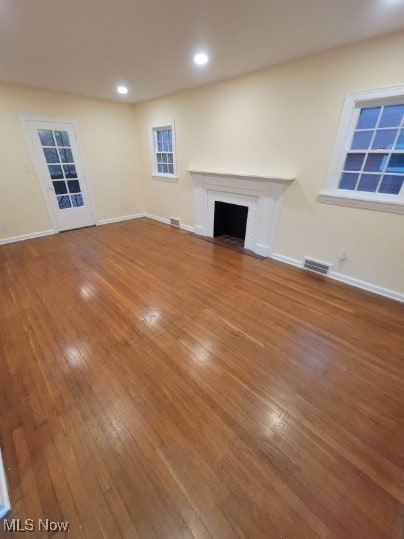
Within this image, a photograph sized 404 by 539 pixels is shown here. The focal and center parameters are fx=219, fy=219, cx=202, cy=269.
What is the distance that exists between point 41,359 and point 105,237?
3.01 metres

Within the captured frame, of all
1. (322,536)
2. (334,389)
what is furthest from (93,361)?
(334,389)

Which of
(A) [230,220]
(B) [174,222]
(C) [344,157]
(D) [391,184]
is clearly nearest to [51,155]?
(B) [174,222]

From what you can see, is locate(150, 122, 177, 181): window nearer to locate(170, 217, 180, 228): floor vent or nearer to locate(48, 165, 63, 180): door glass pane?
locate(170, 217, 180, 228): floor vent

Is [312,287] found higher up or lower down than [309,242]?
lower down

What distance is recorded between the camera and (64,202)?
4.54m

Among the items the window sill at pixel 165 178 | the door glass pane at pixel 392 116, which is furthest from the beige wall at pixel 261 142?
the door glass pane at pixel 392 116

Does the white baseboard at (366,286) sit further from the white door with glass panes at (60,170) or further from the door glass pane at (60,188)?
the door glass pane at (60,188)

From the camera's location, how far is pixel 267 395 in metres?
1.53

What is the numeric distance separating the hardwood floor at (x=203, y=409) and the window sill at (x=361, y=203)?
1.00 metres

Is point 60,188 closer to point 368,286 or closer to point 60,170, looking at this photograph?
point 60,170

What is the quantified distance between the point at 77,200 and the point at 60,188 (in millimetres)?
367

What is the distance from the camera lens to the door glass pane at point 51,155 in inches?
161

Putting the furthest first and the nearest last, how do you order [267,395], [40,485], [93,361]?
[93,361], [267,395], [40,485]

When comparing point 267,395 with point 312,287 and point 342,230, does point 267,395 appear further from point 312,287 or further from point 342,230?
point 342,230
